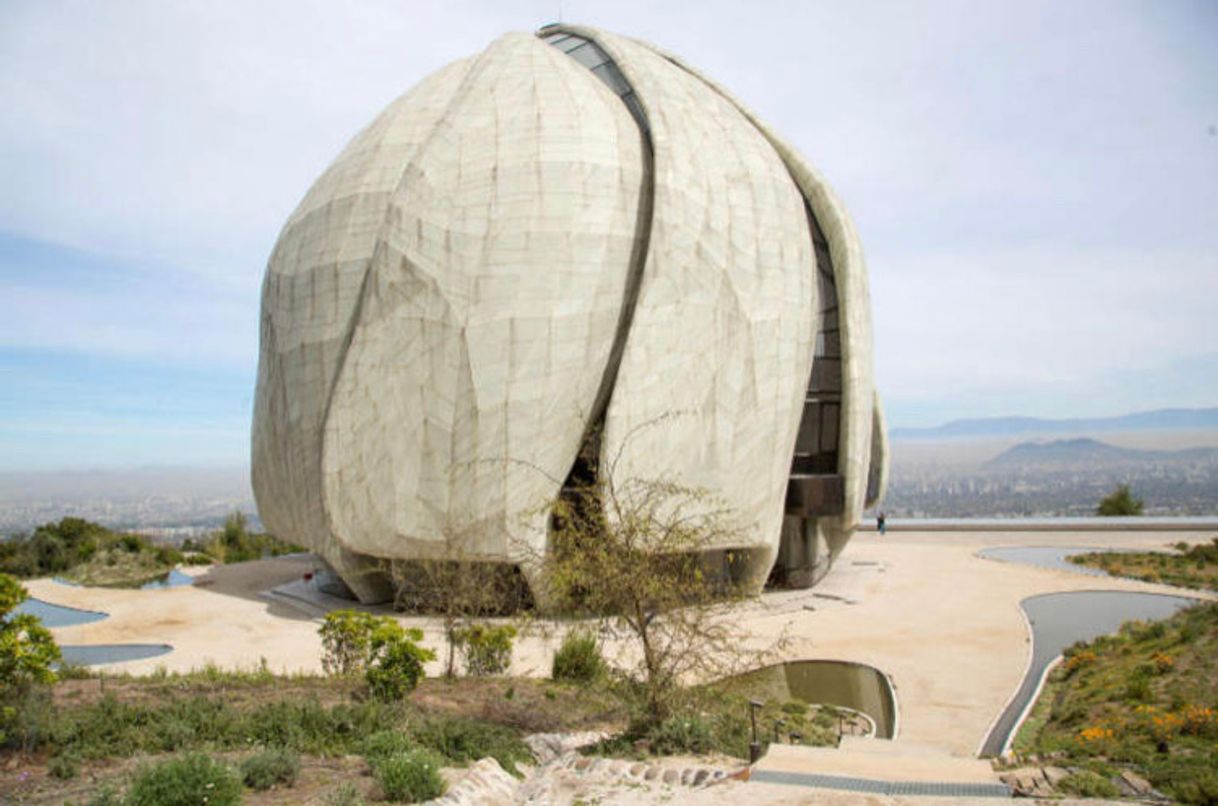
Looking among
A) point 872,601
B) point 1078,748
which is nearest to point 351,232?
point 872,601

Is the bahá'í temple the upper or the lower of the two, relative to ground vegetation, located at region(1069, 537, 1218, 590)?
upper

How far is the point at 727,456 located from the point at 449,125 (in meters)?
11.0

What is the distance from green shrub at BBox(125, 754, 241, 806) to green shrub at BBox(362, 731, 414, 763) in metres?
1.98

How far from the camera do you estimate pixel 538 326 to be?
64.2ft

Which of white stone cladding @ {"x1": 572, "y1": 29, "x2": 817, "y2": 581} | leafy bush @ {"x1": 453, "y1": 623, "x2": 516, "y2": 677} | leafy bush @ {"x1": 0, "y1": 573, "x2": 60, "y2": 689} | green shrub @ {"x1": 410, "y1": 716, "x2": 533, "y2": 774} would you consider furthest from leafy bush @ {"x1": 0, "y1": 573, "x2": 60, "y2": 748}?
white stone cladding @ {"x1": 572, "y1": 29, "x2": 817, "y2": 581}

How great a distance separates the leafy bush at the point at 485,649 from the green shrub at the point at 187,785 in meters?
7.24

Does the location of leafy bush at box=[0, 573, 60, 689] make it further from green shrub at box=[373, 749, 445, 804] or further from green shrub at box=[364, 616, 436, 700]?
green shrub at box=[373, 749, 445, 804]

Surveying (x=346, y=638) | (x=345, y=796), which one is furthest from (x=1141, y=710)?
(x=346, y=638)

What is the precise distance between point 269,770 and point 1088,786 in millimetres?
7720

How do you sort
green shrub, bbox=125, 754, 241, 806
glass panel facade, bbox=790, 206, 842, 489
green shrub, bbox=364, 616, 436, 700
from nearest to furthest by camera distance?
green shrub, bbox=125, 754, 241, 806 < green shrub, bbox=364, 616, 436, 700 < glass panel facade, bbox=790, 206, 842, 489

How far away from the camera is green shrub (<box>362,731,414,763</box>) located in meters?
9.21

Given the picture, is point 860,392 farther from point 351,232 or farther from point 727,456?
point 351,232

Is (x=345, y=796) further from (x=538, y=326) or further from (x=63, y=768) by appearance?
(x=538, y=326)

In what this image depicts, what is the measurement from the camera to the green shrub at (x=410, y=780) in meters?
7.93
